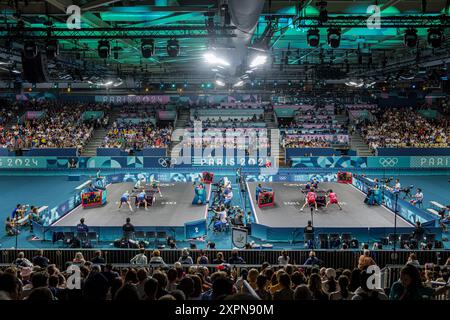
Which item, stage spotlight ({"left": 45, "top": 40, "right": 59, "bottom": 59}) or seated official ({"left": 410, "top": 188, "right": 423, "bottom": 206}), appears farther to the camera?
seated official ({"left": 410, "top": 188, "right": 423, "bottom": 206})

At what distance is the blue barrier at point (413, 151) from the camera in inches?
1497

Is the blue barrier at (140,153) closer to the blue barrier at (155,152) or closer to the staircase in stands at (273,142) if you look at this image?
the blue barrier at (155,152)

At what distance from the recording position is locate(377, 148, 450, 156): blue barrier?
125 feet

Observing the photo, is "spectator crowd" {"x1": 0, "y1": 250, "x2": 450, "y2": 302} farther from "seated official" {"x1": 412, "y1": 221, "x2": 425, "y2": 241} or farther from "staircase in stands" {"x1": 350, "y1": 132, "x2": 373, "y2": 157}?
"staircase in stands" {"x1": 350, "y1": 132, "x2": 373, "y2": 157}

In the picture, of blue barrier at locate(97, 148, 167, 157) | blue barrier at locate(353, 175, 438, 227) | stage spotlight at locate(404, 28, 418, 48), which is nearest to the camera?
stage spotlight at locate(404, 28, 418, 48)

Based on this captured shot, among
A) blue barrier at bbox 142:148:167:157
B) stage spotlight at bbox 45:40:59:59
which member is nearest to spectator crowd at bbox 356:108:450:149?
blue barrier at bbox 142:148:167:157

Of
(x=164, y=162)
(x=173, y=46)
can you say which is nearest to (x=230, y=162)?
(x=164, y=162)

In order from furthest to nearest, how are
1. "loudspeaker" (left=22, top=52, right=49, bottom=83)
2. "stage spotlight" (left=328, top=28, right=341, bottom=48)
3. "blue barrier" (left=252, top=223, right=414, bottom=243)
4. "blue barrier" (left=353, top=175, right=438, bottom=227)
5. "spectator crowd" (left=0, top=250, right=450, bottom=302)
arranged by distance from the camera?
1. "blue barrier" (left=353, top=175, right=438, bottom=227)
2. "blue barrier" (left=252, top=223, right=414, bottom=243)
3. "loudspeaker" (left=22, top=52, right=49, bottom=83)
4. "stage spotlight" (left=328, top=28, right=341, bottom=48)
5. "spectator crowd" (left=0, top=250, right=450, bottom=302)

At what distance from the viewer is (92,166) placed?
38.2m

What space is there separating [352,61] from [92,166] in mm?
28864

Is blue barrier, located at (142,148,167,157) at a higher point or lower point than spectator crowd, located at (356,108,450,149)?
lower

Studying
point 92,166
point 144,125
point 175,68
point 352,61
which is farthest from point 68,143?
point 352,61

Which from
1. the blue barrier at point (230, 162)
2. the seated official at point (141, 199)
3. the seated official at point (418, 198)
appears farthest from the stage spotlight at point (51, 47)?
the blue barrier at point (230, 162)

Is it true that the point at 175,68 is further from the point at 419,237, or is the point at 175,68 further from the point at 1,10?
the point at 419,237
